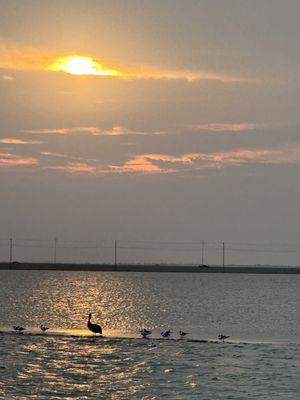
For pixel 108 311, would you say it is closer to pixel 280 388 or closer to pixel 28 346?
pixel 28 346

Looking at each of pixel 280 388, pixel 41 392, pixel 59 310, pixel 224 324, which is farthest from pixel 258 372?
pixel 59 310

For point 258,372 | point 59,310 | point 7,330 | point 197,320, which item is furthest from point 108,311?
point 258,372

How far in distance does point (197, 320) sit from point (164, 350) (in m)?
34.1

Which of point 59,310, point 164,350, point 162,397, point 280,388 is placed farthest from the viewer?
point 59,310

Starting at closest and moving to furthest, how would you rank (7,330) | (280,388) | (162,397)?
(162,397) < (280,388) < (7,330)

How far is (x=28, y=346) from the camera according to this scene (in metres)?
47.0

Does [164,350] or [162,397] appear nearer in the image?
[162,397]

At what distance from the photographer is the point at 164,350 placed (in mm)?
46656

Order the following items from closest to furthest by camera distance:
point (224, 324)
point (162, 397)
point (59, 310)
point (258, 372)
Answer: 1. point (162, 397)
2. point (258, 372)
3. point (224, 324)
4. point (59, 310)

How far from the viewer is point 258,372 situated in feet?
129

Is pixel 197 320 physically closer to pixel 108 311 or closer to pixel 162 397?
pixel 108 311

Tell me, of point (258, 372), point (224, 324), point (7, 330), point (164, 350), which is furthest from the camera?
point (224, 324)

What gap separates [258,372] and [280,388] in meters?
3.75

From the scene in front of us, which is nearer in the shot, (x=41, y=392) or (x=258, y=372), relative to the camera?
(x=41, y=392)
